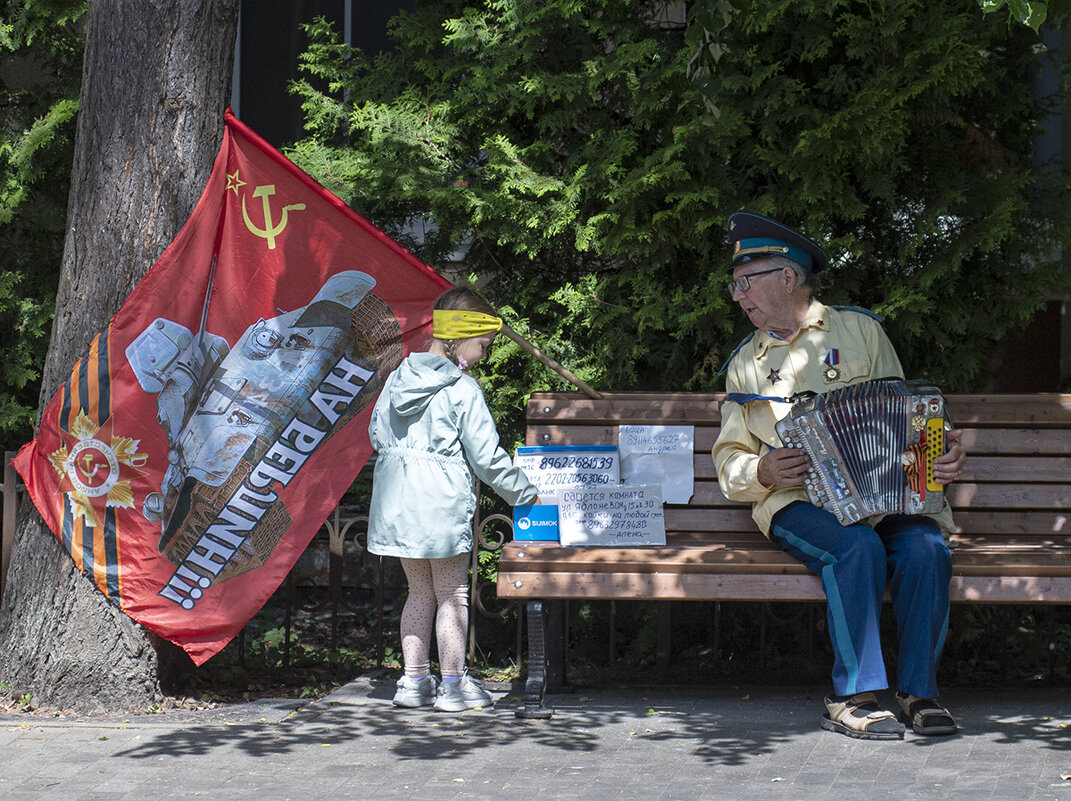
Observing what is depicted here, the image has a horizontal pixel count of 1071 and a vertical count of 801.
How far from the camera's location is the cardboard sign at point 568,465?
214 inches

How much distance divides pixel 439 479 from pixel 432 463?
74mm

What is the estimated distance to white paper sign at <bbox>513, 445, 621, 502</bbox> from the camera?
5.43m

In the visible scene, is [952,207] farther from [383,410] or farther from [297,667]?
[297,667]

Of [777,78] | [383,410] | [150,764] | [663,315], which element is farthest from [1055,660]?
[150,764]

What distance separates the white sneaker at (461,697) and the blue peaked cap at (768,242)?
2046 millimetres

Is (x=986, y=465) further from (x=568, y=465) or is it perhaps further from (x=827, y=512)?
(x=568, y=465)

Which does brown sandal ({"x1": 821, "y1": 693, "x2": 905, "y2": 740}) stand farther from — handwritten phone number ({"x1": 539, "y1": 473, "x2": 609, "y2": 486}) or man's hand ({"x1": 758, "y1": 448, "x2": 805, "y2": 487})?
handwritten phone number ({"x1": 539, "y1": 473, "x2": 609, "y2": 486})

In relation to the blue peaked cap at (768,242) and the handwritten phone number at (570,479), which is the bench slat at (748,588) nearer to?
the handwritten phone number at (570,479)

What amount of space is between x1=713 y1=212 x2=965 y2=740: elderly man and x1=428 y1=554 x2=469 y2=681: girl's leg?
3.73ft

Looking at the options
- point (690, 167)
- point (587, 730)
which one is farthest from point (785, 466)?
point (690, 167)

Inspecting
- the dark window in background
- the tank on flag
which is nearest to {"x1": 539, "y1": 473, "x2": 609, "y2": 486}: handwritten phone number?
the tank on flag

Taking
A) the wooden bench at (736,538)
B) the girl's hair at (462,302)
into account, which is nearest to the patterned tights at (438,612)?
the wooden bench at (736,538)

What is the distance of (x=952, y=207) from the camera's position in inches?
226

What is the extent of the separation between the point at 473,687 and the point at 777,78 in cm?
302
